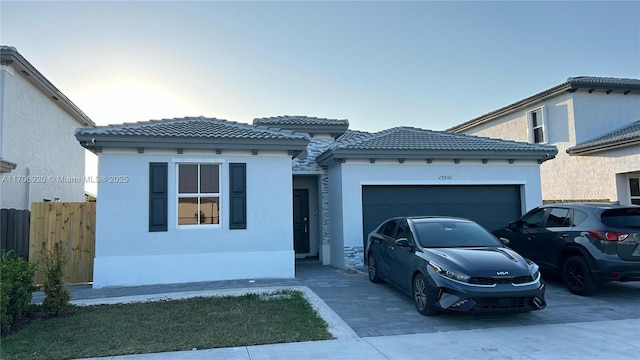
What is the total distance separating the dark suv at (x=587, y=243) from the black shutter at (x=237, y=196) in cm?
642

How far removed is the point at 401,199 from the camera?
459 inches

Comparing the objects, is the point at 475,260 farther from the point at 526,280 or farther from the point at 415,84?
the point at 415,84

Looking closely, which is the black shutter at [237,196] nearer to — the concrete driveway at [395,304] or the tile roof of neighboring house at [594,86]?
the concrete driveway at [395,304]

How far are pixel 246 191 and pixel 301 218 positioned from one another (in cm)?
398

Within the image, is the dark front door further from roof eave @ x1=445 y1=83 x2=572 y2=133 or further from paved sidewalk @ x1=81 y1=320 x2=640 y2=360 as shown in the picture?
roof eave @ x1=445 y1=83 x2=572 y2=133

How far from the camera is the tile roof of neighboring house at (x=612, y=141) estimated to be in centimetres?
1409

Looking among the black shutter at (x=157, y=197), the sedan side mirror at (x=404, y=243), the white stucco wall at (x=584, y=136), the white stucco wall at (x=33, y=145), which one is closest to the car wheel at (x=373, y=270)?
the sedan side mirror at (x=404, y=243)

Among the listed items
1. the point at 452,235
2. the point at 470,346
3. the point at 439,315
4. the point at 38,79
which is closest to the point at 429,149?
the point at 452,235

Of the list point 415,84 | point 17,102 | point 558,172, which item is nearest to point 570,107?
point 558,172

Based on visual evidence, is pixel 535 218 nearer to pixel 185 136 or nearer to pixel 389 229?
pixel 389 229

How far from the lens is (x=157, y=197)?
9398mm

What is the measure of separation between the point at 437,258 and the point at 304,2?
24.9 ft

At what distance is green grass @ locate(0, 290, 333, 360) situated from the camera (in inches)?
204

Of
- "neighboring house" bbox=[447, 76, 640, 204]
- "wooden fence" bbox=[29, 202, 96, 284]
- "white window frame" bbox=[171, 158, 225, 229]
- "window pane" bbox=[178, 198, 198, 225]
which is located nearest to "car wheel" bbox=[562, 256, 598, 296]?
"white window frame" bbox=[171, 158, 225, 229]
